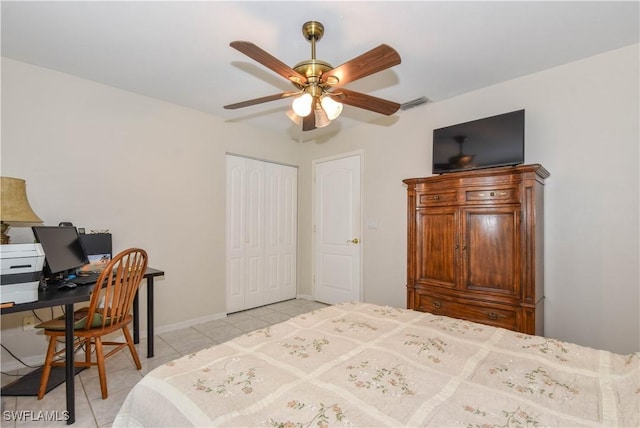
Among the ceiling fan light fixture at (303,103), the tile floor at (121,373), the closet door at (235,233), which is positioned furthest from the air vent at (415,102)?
the tile floor at (121,373)

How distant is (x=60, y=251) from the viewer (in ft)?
7.59

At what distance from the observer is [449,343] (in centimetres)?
149

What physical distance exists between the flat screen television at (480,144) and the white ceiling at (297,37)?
429 millimetres

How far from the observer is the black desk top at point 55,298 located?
5.47 ft

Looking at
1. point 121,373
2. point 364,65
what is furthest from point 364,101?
point 121,373

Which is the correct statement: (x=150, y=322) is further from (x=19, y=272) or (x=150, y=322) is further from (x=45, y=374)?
(x=19, y=272)

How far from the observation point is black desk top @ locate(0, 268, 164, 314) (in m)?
1.67

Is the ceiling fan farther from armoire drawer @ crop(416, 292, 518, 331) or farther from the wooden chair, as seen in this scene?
armoire drawer @ crop(416, 292, 518, 331)

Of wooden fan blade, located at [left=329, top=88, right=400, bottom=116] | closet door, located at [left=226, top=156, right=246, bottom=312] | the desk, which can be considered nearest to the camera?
the desk

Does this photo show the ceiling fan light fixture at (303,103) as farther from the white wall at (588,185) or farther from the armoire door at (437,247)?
the white wall at (588,185)

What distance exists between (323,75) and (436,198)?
1.57 meters

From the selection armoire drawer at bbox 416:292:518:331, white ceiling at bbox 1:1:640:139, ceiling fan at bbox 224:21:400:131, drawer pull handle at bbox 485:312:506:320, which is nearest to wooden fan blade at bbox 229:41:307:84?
ceiling fan at bbox 224:21:400:131

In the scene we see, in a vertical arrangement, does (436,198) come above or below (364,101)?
below

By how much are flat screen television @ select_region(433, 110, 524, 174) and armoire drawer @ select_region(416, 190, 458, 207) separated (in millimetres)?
380
